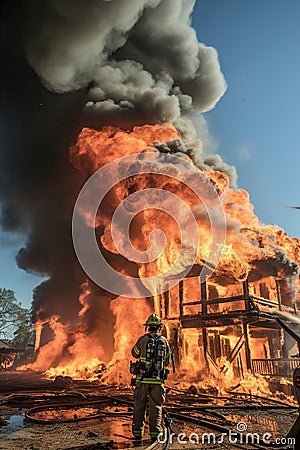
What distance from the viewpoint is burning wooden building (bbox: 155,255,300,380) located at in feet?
49.6

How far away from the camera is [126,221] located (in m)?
20.4

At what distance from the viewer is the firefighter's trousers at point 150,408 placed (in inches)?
219

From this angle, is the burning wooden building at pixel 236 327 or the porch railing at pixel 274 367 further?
the porch railing at pixel 274 367

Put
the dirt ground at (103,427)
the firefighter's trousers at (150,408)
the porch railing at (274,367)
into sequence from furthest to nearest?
the porch railing at (274,367), the firefighter's trousers at (150,408), the dirt ground at (103,427)

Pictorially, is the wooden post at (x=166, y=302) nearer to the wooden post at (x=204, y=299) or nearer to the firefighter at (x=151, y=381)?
the wooden post at (x=204, y=299)

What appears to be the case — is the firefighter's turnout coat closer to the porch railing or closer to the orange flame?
the orange flame

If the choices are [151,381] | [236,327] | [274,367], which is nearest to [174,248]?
[236,327]

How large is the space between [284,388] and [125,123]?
57.6 feet

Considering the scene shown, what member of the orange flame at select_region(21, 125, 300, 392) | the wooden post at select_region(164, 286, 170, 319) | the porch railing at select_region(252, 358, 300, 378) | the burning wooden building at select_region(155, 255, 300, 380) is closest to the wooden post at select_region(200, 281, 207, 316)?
the burning wooden building at select_region(155, 255, 300, 380)

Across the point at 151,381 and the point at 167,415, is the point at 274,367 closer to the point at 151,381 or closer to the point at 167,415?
the point at 167,415

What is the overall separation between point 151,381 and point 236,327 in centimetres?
1350

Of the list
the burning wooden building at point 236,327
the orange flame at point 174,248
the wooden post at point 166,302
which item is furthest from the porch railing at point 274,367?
the wooden post at point 166,302

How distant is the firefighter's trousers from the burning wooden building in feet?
30.2

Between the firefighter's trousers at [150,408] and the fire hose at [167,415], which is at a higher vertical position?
the firefighter's trousers at [150,408]
